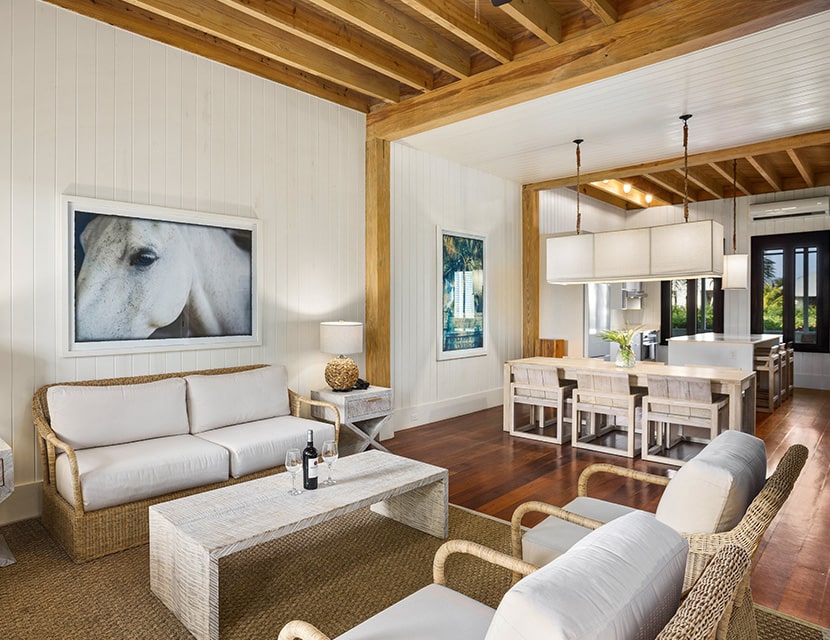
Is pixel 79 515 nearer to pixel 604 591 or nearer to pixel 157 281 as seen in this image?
pixel 157 281

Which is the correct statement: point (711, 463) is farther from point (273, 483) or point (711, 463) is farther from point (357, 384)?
point (357, 384)

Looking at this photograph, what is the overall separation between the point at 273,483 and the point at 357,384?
2030 mm

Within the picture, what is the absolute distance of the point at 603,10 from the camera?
3449 millimetres

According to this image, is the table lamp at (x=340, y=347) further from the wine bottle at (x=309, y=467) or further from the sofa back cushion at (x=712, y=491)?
the sofa back cushion at (x=712, y=491)

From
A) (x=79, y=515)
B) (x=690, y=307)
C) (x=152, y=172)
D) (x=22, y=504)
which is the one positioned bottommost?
(x=22, y=504)

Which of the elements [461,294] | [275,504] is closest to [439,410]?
[461,294]

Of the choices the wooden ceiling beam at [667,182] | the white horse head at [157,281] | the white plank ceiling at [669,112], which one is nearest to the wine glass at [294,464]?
the white horse head at [157,281]

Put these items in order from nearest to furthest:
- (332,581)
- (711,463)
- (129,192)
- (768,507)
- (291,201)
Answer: (768,507) < (711,463) < (332,581) < (129,192) < (291,201)

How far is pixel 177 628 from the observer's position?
2248 millimetres

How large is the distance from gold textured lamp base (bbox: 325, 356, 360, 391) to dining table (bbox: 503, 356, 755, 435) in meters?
1.85

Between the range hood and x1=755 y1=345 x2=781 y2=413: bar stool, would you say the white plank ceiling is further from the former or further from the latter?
x1=755 y1=345 x2=781 y2=413: bar stool

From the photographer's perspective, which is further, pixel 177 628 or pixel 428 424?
pixel 428 424

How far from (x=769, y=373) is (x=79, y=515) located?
7.36 meters

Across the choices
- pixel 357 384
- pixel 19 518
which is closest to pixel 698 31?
pixel 357 384
